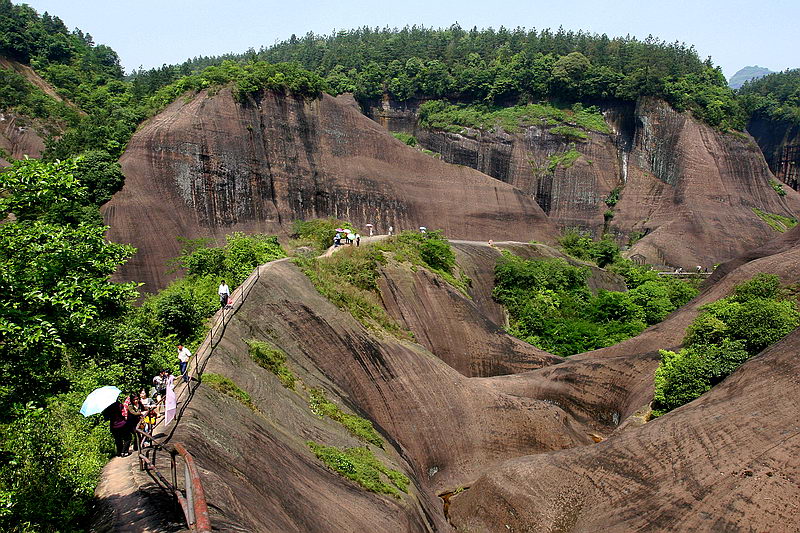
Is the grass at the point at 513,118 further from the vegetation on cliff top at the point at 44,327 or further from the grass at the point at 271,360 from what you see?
the vegetation on cliff top at the point at 44,327

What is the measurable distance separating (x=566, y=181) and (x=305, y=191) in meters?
34.9

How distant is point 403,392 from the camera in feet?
75.3

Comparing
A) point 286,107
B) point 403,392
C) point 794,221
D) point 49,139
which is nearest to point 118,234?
point 49,139

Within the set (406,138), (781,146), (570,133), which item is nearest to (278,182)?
(406,138)

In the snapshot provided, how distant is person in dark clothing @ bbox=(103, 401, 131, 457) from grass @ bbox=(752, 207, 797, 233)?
6860 centimetres

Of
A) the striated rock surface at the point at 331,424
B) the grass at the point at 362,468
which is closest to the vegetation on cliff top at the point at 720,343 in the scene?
the striated rock surface at the point at 331,424

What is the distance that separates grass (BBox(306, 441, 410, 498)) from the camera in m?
15.3

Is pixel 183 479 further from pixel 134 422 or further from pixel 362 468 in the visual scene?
pixel 362 468

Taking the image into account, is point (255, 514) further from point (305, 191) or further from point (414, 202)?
point (414, 202)

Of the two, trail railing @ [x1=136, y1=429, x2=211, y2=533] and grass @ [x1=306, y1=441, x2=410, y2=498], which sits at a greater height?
trail railing @ [x1=136, y1=429, x2=211, y2=533]

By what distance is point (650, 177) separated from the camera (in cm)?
7294

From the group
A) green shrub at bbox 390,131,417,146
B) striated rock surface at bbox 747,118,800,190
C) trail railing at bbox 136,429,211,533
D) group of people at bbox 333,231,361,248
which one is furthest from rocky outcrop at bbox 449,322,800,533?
striated rock surface at bbox 747,118,800,190

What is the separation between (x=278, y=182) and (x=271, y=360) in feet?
113

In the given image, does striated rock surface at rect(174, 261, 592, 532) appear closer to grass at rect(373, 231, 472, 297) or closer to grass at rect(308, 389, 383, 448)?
grass at rect(308, 389, 383, 448)
